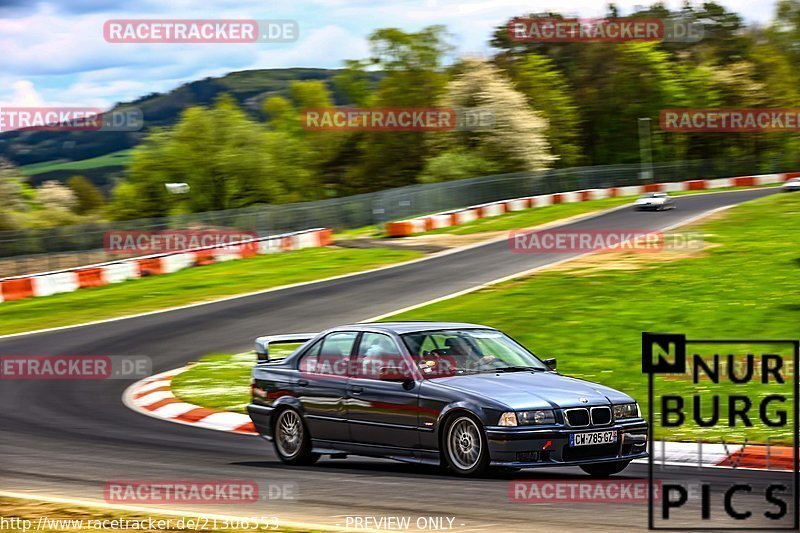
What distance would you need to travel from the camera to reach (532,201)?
50562 millimetres

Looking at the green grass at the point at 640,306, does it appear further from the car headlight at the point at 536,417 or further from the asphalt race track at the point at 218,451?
the car headlight at the point at 536,417

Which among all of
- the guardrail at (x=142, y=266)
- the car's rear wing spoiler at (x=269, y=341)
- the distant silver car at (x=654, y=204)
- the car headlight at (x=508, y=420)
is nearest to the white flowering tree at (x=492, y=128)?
the distant silver car at (x=654, y=204)

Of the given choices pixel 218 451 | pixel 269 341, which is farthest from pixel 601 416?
pixel 218 451

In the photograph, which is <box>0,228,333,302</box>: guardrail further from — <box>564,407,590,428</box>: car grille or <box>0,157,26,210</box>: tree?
<box>0,157,26,210</box>: tree

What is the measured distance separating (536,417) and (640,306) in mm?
11216

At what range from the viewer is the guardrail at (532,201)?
39.8 metres

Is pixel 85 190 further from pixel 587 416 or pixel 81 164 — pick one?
pixel 587 416

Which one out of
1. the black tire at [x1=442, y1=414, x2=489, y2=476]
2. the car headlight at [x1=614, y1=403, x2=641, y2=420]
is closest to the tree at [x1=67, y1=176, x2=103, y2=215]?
the black tire at [x1=442, y1=414, x2=489, y2=476]

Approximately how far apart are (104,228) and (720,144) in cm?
6340

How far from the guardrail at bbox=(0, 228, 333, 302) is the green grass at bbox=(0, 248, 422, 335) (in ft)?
1.08

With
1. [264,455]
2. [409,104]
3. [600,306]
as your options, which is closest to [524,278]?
[600,306]

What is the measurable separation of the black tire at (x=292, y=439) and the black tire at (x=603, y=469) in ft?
8.42

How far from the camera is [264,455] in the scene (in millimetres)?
11383

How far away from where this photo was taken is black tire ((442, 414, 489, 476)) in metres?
9.12
